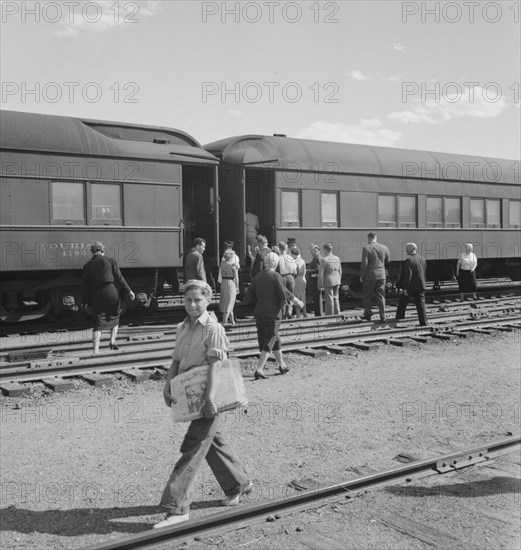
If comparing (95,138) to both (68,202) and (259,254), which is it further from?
(259,254)

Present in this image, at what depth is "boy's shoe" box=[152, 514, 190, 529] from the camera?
4.85 meters

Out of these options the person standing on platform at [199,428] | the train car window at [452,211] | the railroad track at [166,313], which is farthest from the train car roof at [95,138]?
the person standing on platform at [199,428]

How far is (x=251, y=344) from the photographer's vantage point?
Result: 11.5 m

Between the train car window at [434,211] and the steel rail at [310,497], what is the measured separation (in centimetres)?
1307

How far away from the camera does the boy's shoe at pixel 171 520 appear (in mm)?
4848

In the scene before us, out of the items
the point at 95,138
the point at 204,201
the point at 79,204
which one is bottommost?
the point at 79,204

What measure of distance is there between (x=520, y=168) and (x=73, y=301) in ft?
48.5

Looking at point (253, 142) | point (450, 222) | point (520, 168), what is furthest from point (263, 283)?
point (520, 168)

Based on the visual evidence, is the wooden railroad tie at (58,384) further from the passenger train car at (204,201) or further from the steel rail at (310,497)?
the passenger train car at (204,201)

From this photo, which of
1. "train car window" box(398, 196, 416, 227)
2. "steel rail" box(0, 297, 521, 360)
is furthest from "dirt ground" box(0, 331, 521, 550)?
"train car window" box(398, 196, 416, 227)

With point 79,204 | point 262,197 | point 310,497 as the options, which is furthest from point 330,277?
point 310,497

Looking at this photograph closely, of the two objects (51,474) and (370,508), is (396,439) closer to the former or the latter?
(370,508)

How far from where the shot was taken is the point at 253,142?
16.9 m

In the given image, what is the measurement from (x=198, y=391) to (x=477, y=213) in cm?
1695
